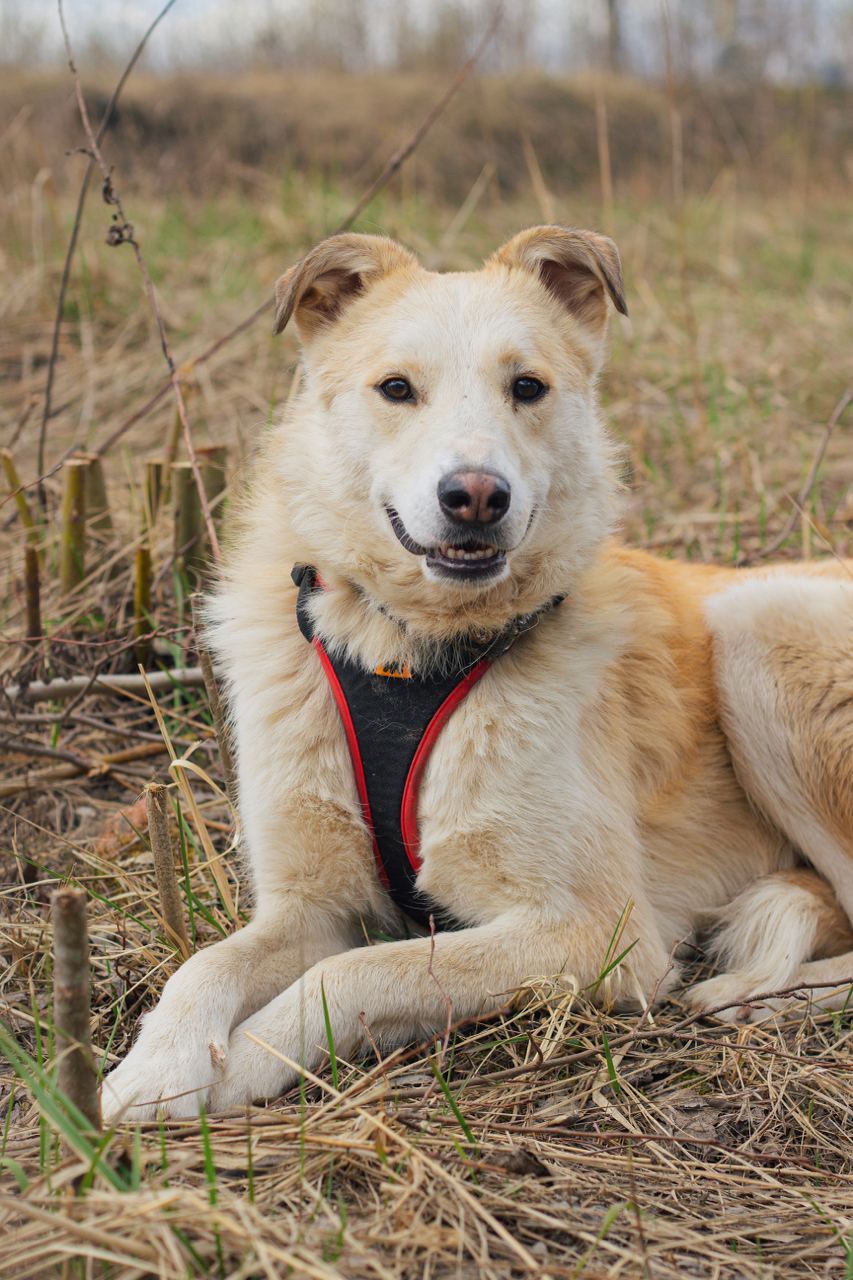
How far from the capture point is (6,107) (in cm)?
1180

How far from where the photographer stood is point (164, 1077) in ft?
7.14

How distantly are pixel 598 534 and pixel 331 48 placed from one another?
47.5 ft

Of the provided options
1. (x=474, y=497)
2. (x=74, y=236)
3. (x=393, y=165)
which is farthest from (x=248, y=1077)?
(x=393, y=165)

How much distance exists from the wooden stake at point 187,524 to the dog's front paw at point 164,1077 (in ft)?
6.32

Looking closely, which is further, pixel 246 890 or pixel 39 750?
pixel 39 750

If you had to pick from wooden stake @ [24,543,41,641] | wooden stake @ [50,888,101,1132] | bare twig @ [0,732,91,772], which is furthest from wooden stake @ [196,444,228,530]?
wooden stake @ [50,888,101,1132]

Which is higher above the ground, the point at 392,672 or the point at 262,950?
the point at 392,672

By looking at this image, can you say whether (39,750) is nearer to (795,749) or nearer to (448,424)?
(448,424)

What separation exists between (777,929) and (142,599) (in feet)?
7.41

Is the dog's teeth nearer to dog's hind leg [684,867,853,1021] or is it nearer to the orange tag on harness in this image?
the orange tag on harness

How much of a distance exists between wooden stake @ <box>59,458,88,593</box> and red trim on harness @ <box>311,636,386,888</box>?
158cm

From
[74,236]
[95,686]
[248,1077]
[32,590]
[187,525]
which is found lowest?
[248,1077]

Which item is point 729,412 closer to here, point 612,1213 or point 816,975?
point 816,975

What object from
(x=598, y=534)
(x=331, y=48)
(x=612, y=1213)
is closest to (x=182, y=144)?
(x=331, y=48)
